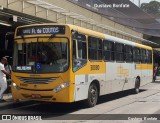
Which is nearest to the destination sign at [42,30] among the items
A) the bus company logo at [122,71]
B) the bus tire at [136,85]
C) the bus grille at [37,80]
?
the bus grille at [37,80]

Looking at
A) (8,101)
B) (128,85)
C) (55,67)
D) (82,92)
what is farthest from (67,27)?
(128,85)

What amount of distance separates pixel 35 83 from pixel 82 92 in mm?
1687

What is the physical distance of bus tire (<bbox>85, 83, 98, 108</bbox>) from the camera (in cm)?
1303

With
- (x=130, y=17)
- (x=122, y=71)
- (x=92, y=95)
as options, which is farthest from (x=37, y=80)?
(x=130, y=17)

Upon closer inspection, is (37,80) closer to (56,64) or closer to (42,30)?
(56,64)

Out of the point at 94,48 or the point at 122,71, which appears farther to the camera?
the point at 122,71

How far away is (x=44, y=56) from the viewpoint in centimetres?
1188

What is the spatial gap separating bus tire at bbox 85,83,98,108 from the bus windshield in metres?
1.93

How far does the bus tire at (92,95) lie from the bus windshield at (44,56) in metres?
1.93

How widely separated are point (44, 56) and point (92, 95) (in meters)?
2.54

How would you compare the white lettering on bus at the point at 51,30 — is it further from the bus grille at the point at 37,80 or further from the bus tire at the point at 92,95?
the bus tire at the point at 92,95

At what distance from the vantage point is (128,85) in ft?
59.8

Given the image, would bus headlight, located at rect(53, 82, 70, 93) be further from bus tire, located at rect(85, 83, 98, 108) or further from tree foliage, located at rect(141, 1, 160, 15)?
tree foliage, located at rect(141, 1, 160, 15)

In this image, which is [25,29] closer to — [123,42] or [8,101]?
[8,101]
